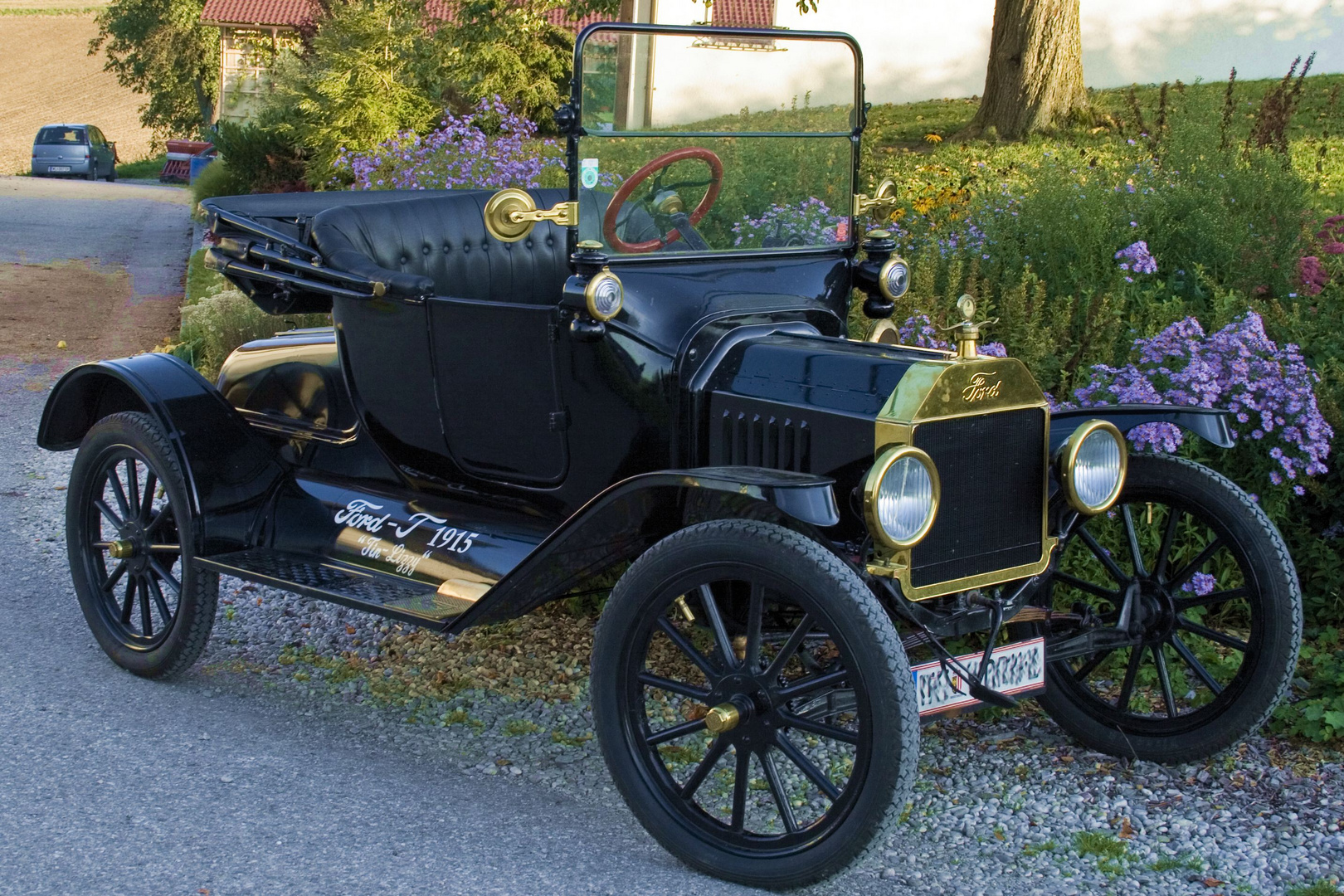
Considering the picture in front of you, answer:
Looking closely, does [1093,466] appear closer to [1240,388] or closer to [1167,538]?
[1167,538]

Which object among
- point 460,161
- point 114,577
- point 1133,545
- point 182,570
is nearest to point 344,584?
point 182,570

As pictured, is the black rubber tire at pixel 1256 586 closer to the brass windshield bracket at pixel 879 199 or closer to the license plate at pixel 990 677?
the license plate at pixel 990 677

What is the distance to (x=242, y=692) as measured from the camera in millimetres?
4062

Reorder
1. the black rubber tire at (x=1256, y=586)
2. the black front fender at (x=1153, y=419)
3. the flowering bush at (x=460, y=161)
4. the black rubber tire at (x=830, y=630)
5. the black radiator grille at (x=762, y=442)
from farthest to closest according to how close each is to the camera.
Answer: the flowering bush at (x=460, y=161) < the black front fender at (x=1153, y=419) < the black rubber tire at (x=1256, y=586) < the black radiator grille at (x=762, y=442) < the black rubber tire at (x=830, y=630)

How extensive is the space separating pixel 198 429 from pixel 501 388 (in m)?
1.04

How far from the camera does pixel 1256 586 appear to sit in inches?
129

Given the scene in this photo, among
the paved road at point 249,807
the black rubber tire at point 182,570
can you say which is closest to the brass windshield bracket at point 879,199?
the paved road at point 249,807

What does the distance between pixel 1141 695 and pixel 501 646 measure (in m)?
2.00

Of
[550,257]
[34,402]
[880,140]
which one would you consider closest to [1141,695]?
[550,257]

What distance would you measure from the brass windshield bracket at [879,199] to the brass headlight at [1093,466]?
940 millimetres

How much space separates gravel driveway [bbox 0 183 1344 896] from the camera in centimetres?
298

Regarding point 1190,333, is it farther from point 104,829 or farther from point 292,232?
point 104,829

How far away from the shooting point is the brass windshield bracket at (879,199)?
3.76 metres

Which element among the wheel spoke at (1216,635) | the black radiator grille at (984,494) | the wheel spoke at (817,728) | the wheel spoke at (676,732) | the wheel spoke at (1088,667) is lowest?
the wheel spoke at (1088,667)
